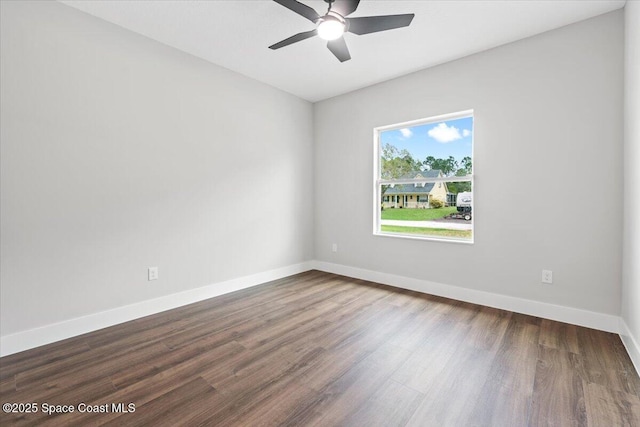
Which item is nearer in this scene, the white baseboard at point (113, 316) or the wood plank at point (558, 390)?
the wood plank at point (558, 390)

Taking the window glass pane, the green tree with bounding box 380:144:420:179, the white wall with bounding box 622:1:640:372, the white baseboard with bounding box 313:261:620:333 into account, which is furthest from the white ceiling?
the white baseboard with bounding box 313:261:620:333

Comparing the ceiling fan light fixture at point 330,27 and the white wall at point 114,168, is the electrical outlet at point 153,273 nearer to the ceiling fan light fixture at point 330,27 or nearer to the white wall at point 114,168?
the white wall at point 114,168

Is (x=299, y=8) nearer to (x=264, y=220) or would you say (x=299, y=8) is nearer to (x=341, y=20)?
(x=341, y=20)

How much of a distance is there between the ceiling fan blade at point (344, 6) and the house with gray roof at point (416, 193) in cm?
216

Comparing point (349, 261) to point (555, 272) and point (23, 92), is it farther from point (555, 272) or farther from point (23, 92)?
point (23, 92)

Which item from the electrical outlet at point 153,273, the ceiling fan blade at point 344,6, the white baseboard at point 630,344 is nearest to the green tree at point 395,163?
the ceiling fan blade at point 344,6

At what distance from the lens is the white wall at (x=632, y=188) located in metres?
1.92

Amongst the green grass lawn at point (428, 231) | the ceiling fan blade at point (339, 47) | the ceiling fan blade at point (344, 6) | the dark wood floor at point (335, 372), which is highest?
the ceiling fan blade at point (344, 6)

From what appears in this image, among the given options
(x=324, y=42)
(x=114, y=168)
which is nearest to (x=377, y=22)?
(x=324, y=42)

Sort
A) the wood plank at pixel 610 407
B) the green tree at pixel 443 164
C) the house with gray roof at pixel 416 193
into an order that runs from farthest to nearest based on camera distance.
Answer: the house with gray roof at pixel 416 193
the green tree at pixel 443 164
the wood plank at pixel 610 407

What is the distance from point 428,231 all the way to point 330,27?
2.58 meters

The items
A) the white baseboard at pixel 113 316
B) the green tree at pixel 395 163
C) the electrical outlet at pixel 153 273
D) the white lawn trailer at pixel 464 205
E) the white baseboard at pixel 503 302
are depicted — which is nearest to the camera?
the white baseboard at pixel 113 316

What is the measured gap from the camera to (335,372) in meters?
1.84

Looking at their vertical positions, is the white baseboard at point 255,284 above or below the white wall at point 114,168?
below
